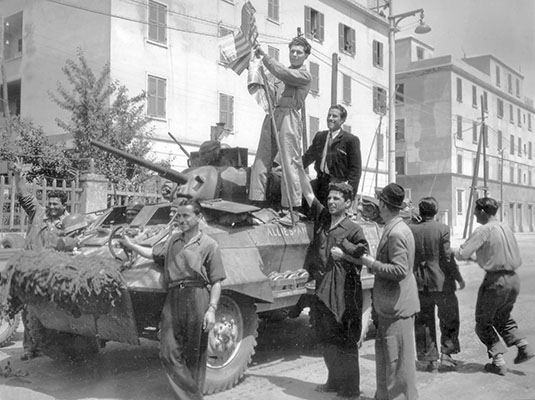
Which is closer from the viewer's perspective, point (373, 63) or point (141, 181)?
point (141, 181)

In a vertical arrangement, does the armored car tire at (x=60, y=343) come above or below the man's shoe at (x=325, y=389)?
above

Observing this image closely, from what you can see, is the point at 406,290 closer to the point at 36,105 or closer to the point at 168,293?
the point at 168,293

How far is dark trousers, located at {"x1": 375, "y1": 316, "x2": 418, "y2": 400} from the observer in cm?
507

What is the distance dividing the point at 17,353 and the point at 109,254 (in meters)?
2.35

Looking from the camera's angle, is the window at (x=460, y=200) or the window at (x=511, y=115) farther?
the window at (x=460, y=200)

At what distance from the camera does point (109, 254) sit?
6320mm

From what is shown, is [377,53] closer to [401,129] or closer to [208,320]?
[401,129]

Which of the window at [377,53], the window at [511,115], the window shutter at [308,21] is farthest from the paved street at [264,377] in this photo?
the window at [511,115]

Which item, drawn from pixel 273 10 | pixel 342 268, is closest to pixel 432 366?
pixel 342 268

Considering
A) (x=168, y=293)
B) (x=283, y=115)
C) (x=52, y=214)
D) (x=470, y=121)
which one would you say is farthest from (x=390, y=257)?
(x=470, y=121)

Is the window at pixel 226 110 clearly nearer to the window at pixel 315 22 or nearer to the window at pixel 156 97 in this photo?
the window at pixel 156 97

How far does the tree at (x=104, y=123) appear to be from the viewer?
1731 cm

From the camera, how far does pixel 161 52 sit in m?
21.0

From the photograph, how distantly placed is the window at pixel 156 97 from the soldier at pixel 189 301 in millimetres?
16012
